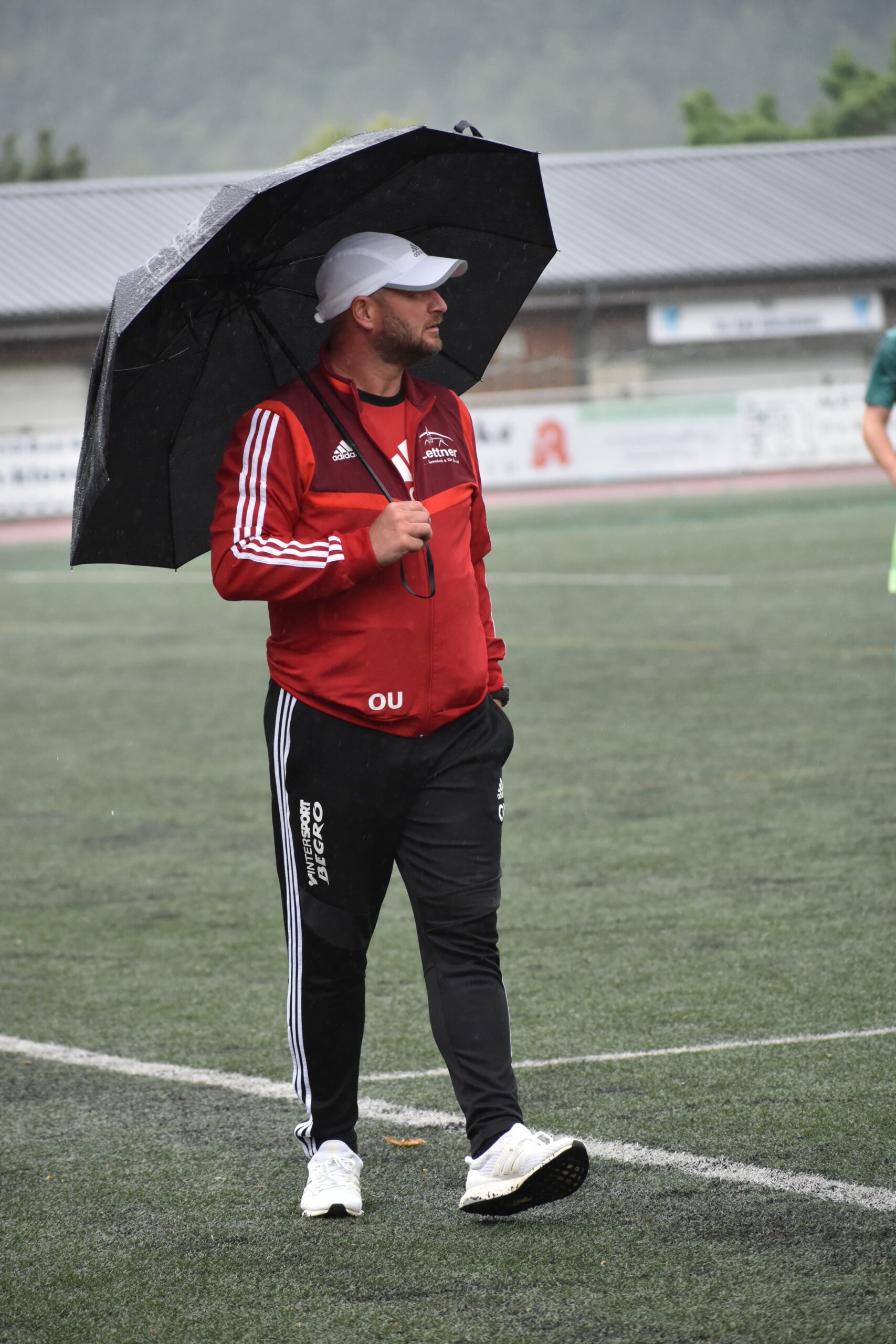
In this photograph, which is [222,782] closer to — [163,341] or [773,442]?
[163,341]

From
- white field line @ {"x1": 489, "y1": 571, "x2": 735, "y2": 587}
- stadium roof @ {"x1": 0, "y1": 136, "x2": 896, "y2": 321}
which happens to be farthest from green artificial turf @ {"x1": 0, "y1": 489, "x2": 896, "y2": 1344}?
stadium roof @ {"x1": 0, "y1": 136, "x2": 896, "y2": 321}

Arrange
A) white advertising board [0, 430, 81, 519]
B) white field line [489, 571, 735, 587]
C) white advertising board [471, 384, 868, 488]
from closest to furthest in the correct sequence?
white field line [489, 571, 735, 587]
white advertising board [0, 430, 81, 519]
white advertising board [471, 384, 868, 488]

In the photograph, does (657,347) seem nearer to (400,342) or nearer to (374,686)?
(400,342)

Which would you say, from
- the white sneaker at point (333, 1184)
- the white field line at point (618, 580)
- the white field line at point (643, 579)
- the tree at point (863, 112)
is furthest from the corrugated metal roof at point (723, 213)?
the tree at point (863, 112)

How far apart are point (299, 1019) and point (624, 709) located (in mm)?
7174

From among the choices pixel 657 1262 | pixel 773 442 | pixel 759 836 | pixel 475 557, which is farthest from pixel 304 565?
pixel 773 442

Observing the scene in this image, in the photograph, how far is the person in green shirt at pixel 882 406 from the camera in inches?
247

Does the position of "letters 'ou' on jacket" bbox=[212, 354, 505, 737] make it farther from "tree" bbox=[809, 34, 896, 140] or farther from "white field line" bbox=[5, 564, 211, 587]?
"tree" bbox=[809, 34, 896, 140]

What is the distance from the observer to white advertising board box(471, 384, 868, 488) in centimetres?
2919

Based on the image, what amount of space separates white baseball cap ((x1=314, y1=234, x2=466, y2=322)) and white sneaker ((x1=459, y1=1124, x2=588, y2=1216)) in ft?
5.46

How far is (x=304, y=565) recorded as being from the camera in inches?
146

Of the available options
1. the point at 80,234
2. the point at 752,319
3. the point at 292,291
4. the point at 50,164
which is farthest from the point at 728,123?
the point at 292,291

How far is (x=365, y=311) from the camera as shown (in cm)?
390

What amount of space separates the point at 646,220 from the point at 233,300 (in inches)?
1789
